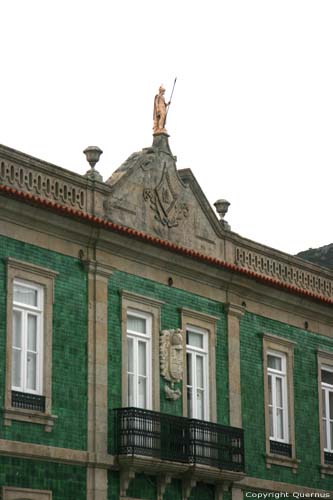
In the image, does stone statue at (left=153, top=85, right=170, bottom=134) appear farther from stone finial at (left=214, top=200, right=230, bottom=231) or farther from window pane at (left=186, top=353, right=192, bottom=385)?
window pane at (left=186, top=353, right=192, bottom=385)

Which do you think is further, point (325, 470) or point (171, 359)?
point (325, 470)

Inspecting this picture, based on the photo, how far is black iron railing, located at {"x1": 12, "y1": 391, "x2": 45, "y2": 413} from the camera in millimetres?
25125

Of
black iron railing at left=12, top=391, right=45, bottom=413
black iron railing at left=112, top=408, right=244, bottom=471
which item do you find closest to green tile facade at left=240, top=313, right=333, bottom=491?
black iron railing at left=112, top=408, right=244, bottom=471

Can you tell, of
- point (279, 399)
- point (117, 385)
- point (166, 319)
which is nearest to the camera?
point (117, 385)

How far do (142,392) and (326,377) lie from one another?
23.0 ft

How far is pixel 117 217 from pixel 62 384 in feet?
11.5

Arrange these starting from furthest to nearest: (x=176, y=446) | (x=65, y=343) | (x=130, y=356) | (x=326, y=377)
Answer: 1. (x=326, y=377)
2. (x=130, y=356)
3. (x=176, y=446)
4. (x=65, y=343)

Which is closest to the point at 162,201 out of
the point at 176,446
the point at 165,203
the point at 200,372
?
the point at 165,203

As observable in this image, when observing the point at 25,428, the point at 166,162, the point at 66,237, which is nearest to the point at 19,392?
the point at 25,428

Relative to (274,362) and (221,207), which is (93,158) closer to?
(221,207)

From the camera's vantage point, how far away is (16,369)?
83.4 ft

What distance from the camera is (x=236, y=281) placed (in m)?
31.2

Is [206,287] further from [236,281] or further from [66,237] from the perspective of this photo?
[66,237]

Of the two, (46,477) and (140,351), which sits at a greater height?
(140,351)
